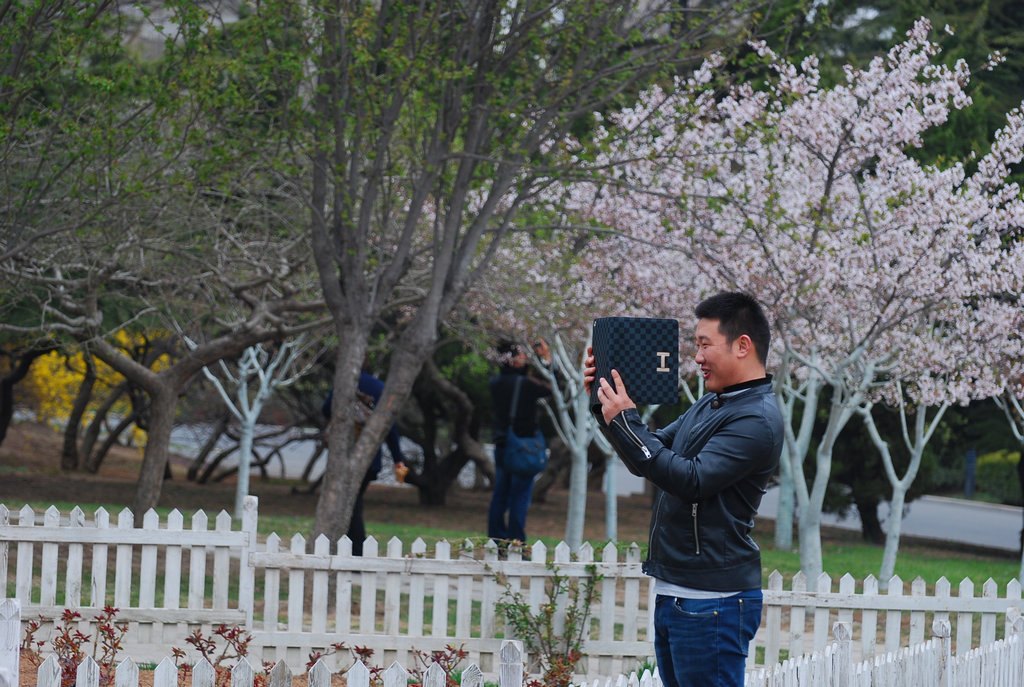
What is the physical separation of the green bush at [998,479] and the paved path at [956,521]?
516mm

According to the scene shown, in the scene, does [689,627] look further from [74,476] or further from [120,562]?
[74,476]

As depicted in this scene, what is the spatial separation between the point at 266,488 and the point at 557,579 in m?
22.6

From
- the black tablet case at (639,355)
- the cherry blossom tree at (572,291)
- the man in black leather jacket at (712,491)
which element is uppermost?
the cherry blossom tree at (572,291)

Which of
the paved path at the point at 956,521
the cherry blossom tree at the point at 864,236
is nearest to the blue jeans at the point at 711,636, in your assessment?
the cherry blossom tree at the point at 864,236

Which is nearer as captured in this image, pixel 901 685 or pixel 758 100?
pixel 901 685

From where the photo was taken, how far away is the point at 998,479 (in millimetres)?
38875

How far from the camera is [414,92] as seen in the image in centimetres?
1059

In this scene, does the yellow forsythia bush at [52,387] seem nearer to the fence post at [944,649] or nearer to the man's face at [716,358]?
the fence post at [944,649]

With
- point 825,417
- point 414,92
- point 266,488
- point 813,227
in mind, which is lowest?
point 266,488

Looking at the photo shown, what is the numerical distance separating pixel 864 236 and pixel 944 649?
15.8 ft

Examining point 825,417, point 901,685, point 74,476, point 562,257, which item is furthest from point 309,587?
point 74,476

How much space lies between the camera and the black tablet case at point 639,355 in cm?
379

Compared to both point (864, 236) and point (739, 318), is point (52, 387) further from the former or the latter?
point (739, 318)

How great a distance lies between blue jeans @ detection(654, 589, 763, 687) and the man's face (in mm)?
692
